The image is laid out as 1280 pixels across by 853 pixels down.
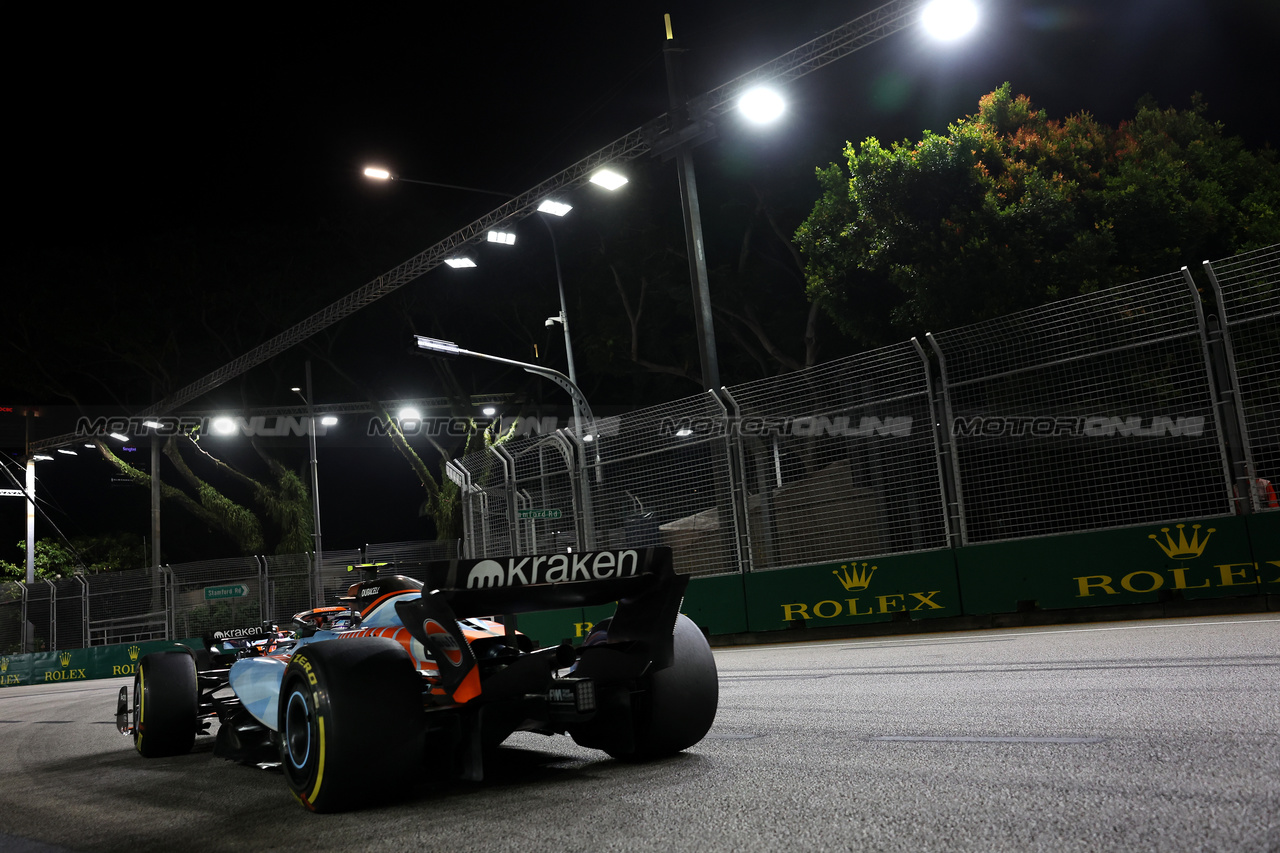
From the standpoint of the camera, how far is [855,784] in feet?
10.5

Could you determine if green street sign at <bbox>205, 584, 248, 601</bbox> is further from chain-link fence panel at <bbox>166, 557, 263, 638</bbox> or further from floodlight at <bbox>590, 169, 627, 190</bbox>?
floodlight at <bbox>590, 169, 627, 190</bbox>

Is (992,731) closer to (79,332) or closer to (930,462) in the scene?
(930,462)

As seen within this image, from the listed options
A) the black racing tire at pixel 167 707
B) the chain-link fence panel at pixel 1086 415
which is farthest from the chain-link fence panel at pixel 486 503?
the black racing tire at pixel 167 707

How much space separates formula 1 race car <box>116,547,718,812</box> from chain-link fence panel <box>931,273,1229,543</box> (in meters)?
7.20

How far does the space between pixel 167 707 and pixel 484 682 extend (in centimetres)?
322

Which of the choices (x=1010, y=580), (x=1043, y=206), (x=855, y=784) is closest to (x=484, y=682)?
(x=855, y=784)

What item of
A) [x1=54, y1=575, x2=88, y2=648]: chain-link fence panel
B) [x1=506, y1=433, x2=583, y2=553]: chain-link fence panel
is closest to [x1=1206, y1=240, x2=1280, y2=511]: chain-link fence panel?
[x1=506, y1=433, x2=583, y2=553]: chain-link fence panel

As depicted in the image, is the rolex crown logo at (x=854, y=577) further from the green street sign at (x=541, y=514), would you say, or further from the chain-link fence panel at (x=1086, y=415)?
the green street sign at (x=541, y=514)

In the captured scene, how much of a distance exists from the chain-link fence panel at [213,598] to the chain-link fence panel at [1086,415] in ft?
59.5

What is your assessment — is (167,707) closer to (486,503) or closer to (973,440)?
(973,440)

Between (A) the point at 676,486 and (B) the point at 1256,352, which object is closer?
(B) the point at 1256,352

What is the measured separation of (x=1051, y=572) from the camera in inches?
413

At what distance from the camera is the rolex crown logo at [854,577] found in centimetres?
1202

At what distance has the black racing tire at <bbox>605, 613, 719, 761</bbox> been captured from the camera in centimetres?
412
